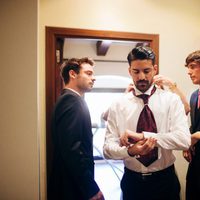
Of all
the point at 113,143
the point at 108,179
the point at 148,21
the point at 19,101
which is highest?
the point at 148,21

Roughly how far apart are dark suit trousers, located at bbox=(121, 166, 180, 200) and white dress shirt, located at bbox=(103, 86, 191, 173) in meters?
0.04

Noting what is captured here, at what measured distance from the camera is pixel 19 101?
141cm

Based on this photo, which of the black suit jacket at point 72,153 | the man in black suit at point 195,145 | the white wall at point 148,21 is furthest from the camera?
the white wall at point 148,21

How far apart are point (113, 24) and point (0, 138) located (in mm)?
1304

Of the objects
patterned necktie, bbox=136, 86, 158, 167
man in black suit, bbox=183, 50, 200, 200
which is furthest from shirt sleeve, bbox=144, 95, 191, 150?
man in black suit, bbox=183, 50, 200, 200

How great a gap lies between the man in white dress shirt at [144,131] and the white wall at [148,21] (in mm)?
728

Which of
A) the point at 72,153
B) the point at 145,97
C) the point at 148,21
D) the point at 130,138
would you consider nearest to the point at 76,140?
the point at 72,153

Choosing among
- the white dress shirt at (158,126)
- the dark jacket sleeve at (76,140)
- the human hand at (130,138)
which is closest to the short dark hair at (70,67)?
the dark jacket sleeve at (76,140)

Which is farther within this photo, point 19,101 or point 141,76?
point 19,101

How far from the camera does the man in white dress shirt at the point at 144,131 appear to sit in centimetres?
122

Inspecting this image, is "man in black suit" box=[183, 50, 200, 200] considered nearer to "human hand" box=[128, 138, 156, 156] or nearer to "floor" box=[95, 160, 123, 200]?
"human hand" box=[128, 138, 156, 156]

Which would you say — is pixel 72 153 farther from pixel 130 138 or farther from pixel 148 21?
pixel 148 21

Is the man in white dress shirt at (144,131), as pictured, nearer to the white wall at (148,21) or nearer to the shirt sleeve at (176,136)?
the shirt sleeve at (176,136)

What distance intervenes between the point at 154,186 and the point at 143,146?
322 millimetres
